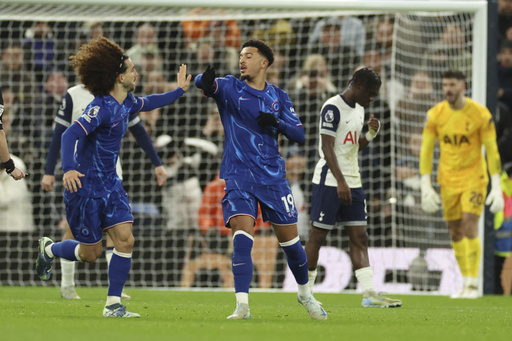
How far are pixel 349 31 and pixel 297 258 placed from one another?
7.26 metres

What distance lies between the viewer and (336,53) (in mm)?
12492

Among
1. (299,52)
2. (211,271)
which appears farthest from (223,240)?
(299,52)

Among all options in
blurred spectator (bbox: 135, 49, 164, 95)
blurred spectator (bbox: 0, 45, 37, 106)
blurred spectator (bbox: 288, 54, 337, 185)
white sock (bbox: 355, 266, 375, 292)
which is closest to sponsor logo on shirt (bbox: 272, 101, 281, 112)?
white sock (bbox: 355, 266, 375, 292)

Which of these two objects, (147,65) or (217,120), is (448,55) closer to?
(217,120)

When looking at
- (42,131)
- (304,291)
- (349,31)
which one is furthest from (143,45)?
(304,291)

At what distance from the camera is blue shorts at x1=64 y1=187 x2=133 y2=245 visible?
19.6 ft

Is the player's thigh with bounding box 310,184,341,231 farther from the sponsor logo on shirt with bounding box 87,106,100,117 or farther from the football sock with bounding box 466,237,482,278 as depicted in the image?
the sponsor logo on shirt with bounding box 87,106,100,117

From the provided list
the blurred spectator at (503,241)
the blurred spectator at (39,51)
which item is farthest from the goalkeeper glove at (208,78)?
the blurred spectator at (39,51)

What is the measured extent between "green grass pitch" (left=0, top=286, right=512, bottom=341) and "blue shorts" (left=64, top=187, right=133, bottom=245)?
611 mm

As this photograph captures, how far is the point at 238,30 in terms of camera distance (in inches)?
522

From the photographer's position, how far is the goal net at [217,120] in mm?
10867

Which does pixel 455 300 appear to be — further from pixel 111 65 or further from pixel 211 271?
pixel 111 65

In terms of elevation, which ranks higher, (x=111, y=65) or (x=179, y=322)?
(x=111, y=65)

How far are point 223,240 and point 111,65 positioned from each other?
5.23 m
